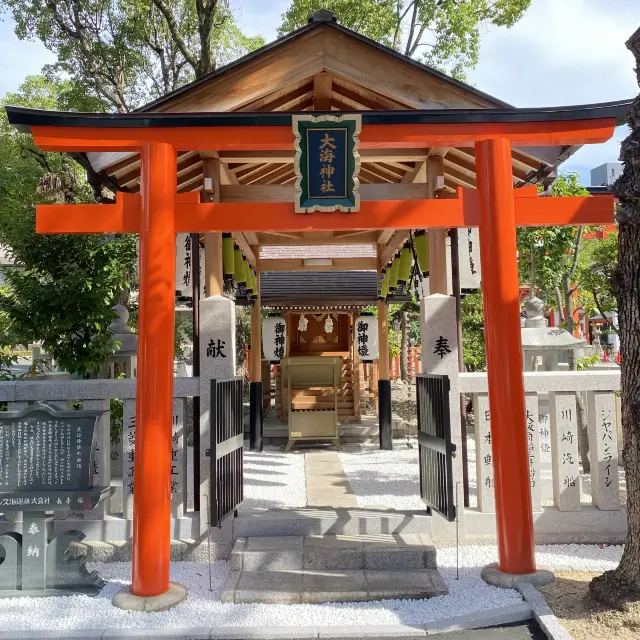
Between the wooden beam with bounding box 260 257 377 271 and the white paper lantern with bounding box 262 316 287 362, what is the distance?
55.1 inches

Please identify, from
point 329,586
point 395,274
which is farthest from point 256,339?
point 329,586

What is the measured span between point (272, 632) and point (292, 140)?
430 centimetres

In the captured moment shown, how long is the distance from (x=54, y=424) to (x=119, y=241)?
156 inches

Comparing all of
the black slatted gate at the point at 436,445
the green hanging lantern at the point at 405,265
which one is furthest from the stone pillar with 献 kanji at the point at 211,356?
the green hanging lantern at the point at 405,265

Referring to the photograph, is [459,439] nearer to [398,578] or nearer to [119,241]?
[398,578]

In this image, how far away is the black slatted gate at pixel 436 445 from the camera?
516 centimetres

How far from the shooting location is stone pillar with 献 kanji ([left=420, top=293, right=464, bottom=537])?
19.2ft

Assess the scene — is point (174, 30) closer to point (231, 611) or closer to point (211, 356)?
point (211, 356)

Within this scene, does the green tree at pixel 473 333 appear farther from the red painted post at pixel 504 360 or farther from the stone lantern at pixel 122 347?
the red painted post at pixel 504 360

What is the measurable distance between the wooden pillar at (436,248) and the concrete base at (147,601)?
428 centimetres

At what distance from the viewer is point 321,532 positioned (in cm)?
576

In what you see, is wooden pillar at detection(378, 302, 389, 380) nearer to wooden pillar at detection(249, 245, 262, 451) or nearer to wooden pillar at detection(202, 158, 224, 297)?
wooden pillar at detection(249, 245, 262, 451)

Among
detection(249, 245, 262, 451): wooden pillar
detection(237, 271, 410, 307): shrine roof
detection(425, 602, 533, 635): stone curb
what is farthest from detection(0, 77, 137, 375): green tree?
detection(425, 602, 533, 635): stone curb

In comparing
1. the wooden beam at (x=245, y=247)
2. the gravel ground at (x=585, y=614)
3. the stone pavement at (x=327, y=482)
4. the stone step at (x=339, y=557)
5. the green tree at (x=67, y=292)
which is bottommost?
the gravel ground at (x=585, y=614)
